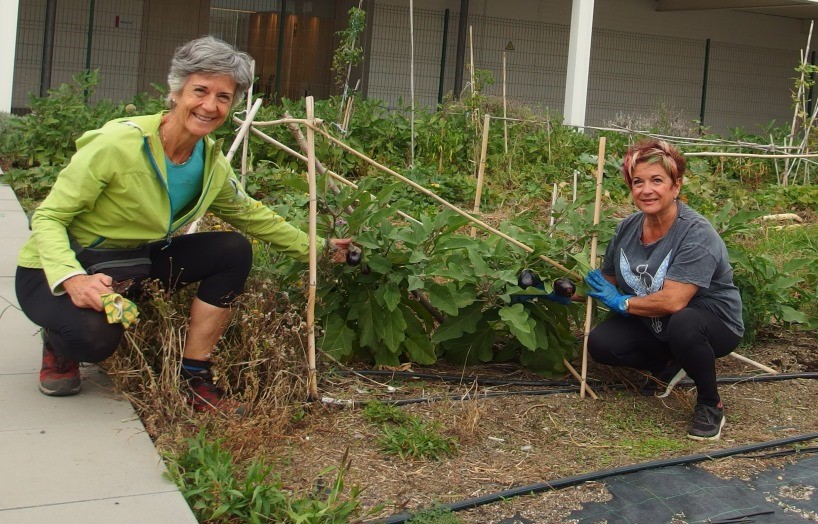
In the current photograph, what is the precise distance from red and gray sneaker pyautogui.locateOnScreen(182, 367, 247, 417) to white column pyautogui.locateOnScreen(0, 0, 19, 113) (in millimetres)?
7252

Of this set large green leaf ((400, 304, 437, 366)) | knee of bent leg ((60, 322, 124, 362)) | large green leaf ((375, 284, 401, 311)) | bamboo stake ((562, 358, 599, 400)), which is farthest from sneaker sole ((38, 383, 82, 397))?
bamboo stake ((562, 358, 599, 400))

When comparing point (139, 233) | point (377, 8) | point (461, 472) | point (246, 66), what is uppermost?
point (377, 8)

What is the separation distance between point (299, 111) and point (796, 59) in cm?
1341

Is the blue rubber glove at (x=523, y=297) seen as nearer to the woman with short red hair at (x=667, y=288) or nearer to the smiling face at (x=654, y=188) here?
the woman with short red hair at (x=667, y=288)

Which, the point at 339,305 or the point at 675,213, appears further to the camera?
the point at 339,305

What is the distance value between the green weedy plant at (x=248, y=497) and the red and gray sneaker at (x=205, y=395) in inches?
17.7

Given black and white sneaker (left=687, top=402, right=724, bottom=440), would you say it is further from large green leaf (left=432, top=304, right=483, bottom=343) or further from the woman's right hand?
the woman's right hand

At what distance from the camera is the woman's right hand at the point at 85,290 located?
3.42 m

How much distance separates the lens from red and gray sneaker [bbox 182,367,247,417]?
3.71 metres

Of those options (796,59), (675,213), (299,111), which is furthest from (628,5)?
(675,213)

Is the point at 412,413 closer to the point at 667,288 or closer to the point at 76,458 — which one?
the point at 667,288

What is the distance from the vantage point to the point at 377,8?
16.5 metres

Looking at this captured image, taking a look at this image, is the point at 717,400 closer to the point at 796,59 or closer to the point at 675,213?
the point at 675,213

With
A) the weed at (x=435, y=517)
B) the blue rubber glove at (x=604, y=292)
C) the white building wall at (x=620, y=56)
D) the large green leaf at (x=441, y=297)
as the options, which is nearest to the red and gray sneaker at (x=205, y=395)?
the weed at (x=435, y=517)
